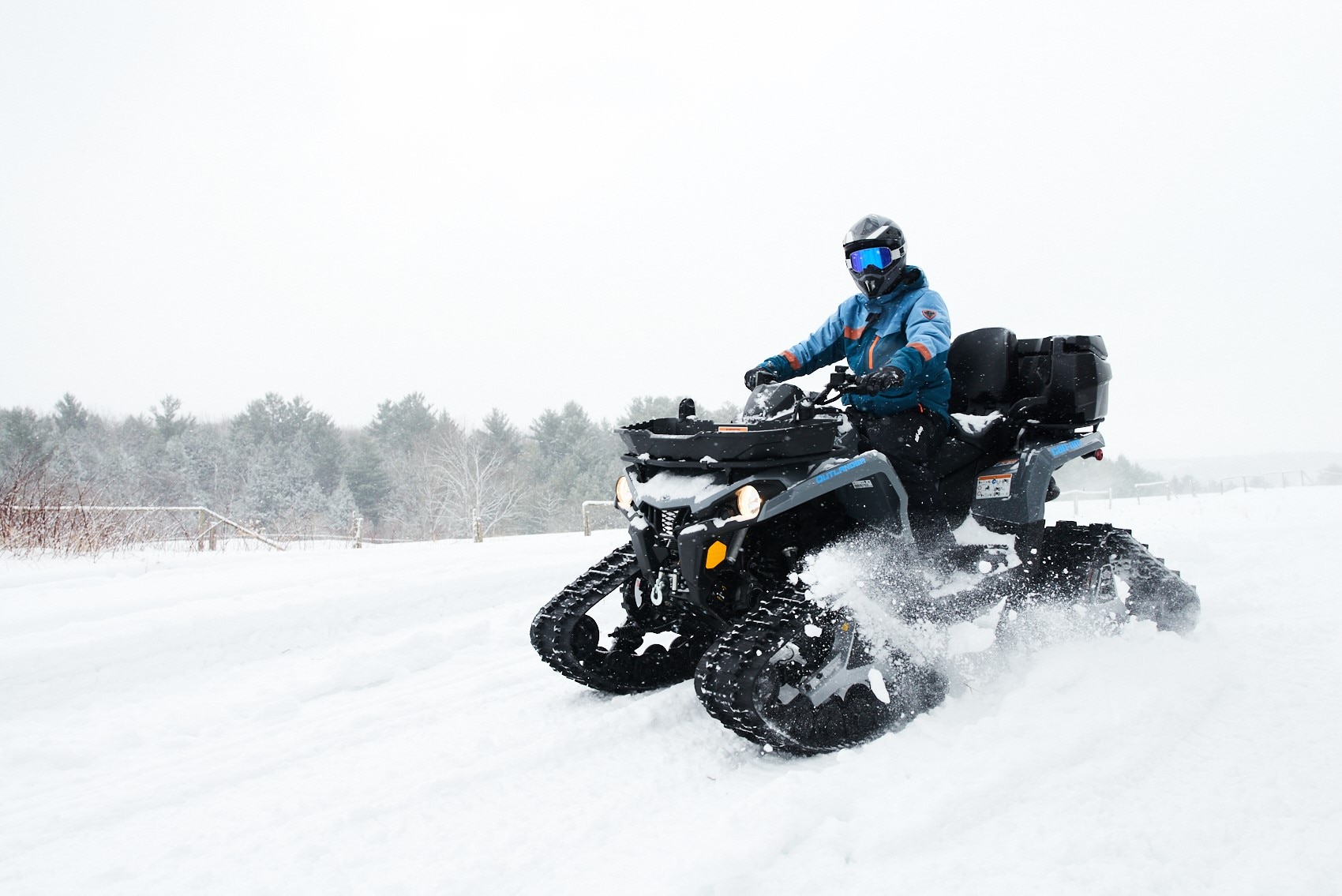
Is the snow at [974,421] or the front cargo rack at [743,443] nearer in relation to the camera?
the front cargo rack at [743,443]

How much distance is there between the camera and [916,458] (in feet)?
12.3

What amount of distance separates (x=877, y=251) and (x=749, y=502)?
1.71 m

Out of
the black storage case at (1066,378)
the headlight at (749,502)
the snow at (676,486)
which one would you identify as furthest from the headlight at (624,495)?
the black storage case at (1066,378)

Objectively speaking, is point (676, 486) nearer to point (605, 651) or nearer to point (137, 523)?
point (605, 651)

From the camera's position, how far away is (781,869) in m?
2.04

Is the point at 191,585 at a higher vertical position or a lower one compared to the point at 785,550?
lower

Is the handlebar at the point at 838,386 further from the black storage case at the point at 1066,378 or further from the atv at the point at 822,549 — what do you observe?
the black storage case at the point at 1066,378

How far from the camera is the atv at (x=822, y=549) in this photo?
2.88 m

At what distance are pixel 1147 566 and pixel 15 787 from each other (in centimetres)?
502

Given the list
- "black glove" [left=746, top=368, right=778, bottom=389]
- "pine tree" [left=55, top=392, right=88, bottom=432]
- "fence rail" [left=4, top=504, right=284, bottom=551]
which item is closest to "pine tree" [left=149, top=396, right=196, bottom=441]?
"pine tree" [left=55, top=392, right=88, bottom=432]

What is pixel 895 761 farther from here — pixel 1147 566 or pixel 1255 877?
pixel 1147 566

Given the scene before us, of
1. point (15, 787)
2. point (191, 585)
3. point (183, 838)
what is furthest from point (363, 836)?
point (191, 585)

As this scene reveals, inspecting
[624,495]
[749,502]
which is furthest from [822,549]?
[624,495]

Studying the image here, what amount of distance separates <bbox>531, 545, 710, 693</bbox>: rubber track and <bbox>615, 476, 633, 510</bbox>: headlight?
0.74 feet
